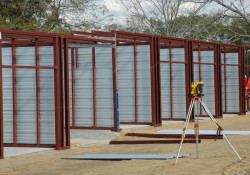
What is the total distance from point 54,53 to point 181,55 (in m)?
8.31

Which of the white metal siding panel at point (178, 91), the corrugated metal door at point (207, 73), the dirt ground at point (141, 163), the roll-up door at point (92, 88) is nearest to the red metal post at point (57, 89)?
the dirt ground at point (141, 163)

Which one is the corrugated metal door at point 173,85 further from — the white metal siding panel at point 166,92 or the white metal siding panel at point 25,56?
the white metal siding panel at point 25,56

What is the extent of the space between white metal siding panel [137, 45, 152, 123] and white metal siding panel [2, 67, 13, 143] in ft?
19.6

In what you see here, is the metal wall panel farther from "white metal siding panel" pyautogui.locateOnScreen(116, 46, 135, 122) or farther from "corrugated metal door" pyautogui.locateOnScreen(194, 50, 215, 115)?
"corrugated metal door" pyautogui.locateOnScreen(194, 50, 215, 115)

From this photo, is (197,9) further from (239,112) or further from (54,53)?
(54,53)

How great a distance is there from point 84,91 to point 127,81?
250 cm

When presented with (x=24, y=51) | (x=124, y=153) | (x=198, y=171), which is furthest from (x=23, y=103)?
(x=198, y=171)

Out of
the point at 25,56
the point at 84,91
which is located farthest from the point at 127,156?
the point at 84,91

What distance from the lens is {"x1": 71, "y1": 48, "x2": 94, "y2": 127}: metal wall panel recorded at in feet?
51.5

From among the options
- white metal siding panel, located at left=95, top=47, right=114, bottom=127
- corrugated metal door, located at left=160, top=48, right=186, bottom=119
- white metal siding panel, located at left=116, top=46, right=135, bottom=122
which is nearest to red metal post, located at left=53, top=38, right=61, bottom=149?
white metal siding panel, located at left=95, top=47, right=114, bottom=127

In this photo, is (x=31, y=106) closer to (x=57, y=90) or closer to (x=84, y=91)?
(x=57, y=90)

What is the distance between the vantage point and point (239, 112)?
23.7 metres

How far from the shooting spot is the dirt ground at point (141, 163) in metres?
8.70

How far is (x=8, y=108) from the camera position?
12.9 m
